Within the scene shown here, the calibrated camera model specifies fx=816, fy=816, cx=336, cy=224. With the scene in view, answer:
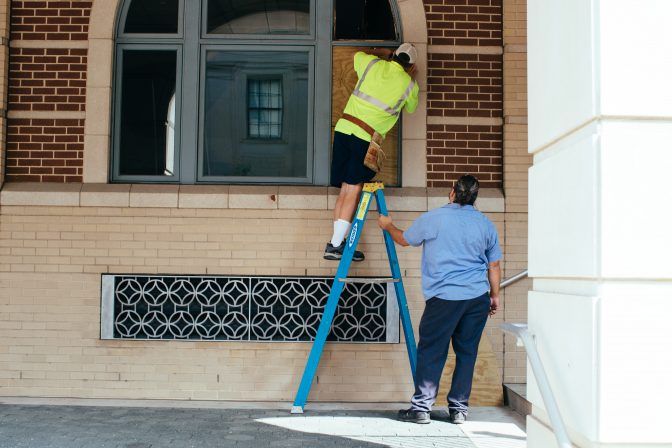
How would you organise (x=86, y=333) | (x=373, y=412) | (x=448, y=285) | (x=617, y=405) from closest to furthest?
1. (x=617, y=405)
2. (x=448, y=285)
3. (x=373, y=412)
4. (x=86, y=333)

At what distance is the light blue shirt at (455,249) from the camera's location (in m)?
5.76

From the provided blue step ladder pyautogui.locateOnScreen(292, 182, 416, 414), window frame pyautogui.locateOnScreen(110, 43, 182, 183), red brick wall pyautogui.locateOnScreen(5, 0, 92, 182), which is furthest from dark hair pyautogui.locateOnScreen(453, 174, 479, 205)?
red brick wall pyautogui.locateOnScreen(5, 0, 92, 182)

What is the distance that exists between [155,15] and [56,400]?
340 cm

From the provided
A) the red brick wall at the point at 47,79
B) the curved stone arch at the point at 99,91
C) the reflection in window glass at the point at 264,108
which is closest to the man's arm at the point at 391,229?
the reflection in window glass at the point at 264,108

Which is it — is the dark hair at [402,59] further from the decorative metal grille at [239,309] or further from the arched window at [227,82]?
the decorative metal grille at [239,309]

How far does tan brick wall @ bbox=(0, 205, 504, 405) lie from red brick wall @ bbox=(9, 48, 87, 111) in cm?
92

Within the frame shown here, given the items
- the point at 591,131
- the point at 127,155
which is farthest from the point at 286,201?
Answer: the point at 591,131

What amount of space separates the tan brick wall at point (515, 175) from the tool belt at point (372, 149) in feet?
3.78

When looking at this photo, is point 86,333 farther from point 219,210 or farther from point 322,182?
point 322,182

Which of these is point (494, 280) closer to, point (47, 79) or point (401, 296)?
point (401, 296)

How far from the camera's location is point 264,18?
717 cm

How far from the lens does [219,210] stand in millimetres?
6887

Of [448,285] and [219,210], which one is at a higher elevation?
[219,210]

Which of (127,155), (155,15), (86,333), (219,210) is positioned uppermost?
(155,15)
